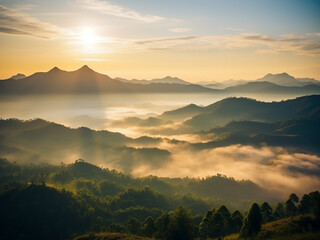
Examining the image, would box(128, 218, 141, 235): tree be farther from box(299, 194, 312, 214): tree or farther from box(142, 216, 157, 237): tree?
box(299, 194, 312, 214): tree

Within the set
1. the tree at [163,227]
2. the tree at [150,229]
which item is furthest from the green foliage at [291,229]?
the tree at [150,229]

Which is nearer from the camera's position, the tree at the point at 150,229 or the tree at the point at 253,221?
the tree at the point at 253,221

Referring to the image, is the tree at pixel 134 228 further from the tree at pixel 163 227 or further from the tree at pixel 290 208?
the tree at pixel 290 208

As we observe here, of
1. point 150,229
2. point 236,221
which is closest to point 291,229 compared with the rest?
point 236,221

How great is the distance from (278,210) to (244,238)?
59.6m

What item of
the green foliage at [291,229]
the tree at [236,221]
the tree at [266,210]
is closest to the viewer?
the green foliage at [291,229]

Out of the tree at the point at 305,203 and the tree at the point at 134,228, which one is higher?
the tree at the point at 305,203

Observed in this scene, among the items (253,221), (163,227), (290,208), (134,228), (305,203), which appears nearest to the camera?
(253,221)

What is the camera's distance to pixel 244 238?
12012 cm

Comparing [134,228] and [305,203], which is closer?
[305,203]

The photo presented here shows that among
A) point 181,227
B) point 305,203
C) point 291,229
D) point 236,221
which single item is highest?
point 305,203

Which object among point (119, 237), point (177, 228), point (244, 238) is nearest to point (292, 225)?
point (244, 238)

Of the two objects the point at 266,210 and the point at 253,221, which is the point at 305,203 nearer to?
the point at 266,210

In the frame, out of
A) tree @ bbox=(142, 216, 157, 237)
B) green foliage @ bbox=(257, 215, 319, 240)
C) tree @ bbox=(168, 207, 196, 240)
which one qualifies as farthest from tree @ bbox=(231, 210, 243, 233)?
tree @ bbox=(142, 216, 157, 237)
